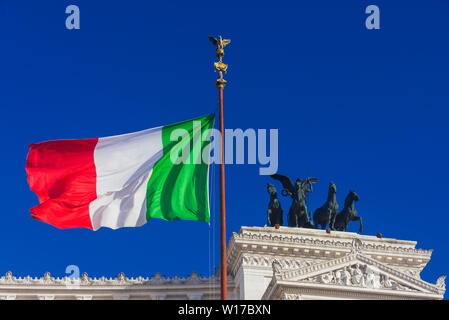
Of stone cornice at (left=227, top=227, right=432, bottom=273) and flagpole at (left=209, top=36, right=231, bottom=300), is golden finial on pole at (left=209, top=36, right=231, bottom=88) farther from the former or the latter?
stone cornice at (left=227, top=227, right=432, bottom=273)

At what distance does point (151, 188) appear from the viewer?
21375 mm

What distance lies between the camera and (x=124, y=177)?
21688 mm

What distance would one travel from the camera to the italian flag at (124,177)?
20.9 meters

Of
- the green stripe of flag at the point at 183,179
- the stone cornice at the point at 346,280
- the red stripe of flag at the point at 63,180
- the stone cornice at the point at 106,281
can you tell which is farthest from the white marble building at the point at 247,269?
the red stripe of flag at the point at 63,180

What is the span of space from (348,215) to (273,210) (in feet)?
13.2

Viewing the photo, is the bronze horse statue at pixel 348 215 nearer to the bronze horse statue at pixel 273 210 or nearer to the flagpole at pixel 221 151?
the bronze horse statue at pixel 273 210

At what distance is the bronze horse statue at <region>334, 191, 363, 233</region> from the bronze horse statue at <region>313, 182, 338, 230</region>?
0.36 meters

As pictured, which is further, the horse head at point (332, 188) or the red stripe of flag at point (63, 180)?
the horse head at point (332, 188)

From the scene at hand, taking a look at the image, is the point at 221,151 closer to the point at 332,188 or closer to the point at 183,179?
the point at 183,179

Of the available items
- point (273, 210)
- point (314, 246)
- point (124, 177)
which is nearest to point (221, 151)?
point (124, 177)

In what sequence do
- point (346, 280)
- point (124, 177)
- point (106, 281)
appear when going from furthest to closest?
point (106, 281), point (346, 280), point (124, 177)

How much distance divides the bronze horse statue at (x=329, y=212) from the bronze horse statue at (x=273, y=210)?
6.71 ft
